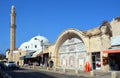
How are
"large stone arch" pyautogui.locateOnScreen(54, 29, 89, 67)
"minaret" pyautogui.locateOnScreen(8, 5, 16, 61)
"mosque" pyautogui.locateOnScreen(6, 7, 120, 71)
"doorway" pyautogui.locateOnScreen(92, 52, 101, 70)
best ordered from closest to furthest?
"mosque" pyautogui.locateOnScreen(6, 7, 120, 71)
"doorway" pyautogui.locateOnScreen(92, 52, 101, 70)
"large stone arch" pyautogui.locateOnScreen(54, 29, 89, 67)
"minaret" pyautogui.locateOnScreen(8, 5, 16, 61)

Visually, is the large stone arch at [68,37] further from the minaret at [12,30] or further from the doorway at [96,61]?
the minaret at [12,30]

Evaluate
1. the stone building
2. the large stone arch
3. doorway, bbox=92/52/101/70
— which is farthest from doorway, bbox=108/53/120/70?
the large stone arch

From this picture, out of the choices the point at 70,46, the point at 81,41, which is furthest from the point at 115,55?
the point at 70,46

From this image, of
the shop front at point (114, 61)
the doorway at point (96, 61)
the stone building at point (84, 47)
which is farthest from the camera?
the doorway at point (96, 61)

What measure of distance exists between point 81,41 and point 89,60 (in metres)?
5.00

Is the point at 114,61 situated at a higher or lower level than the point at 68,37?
lower

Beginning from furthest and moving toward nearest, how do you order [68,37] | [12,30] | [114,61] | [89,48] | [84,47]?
[12,30] < [68,37] < [84,47] < [89,48] < [114,61]

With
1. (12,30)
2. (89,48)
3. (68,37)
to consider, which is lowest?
(89,48)

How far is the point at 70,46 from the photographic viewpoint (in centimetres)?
4984

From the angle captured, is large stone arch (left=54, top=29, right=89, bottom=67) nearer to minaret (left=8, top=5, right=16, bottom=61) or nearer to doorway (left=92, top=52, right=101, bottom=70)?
doorway (left=92, top=52, right=101, bottom=70)

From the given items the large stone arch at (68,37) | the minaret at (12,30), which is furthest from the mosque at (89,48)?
the minaret at (12,30)

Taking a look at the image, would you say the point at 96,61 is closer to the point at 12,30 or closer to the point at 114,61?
the point at 114,61

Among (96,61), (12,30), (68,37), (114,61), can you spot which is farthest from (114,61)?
(12,30)

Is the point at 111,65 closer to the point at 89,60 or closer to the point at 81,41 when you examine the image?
the point at 89,60
